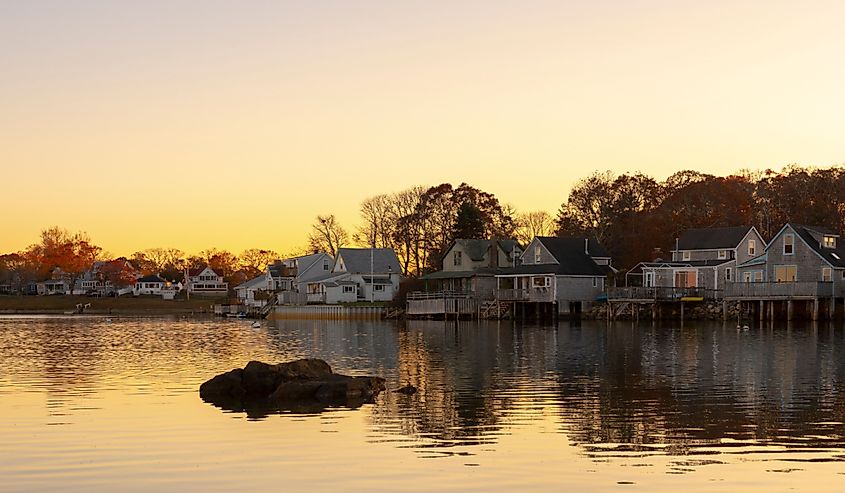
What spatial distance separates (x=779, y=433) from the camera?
22578 millimetres

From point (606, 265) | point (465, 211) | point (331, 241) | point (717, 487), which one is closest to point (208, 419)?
point (717, 487)

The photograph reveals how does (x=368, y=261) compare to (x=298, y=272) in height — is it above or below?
above

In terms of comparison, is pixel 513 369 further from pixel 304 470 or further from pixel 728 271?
pixel 728 271

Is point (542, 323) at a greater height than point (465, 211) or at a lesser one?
lesser

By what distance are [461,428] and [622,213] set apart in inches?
3852

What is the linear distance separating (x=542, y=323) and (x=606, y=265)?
14.1 meters

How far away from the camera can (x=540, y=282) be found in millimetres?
93188

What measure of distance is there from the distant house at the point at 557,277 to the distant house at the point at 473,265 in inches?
133

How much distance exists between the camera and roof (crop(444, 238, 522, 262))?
4156 inches

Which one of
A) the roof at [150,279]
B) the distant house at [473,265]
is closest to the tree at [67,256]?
the roof at [150,279]

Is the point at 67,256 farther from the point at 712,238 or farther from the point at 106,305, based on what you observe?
the point at 712,238

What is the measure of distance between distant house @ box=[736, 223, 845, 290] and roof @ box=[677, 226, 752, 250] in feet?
14.3

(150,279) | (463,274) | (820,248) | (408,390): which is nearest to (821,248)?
(820,248)

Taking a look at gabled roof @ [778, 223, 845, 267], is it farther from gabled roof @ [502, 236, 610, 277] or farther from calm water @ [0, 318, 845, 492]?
calm water @ [0, 318, 845, 492]
